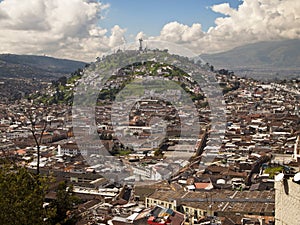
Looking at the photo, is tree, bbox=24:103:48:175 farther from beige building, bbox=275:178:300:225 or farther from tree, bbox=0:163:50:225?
beige building, bbox=275:178:300:225

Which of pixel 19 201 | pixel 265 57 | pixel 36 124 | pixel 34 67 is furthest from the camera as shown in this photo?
pixel 265 57

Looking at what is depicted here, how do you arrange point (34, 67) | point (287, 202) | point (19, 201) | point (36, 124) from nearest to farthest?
point (287, 202) < point (19, 201) < point (36, 124) < point (34, 67)

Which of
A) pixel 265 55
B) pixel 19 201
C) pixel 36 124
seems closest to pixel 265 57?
pixel 265 55

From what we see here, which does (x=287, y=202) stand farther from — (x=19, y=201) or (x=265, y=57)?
(x=265, y=57)

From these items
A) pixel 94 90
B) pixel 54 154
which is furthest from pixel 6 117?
pixel 54 154

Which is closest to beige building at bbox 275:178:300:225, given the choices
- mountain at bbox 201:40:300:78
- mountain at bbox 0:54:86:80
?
mountain at bbox 0:54:86:80
